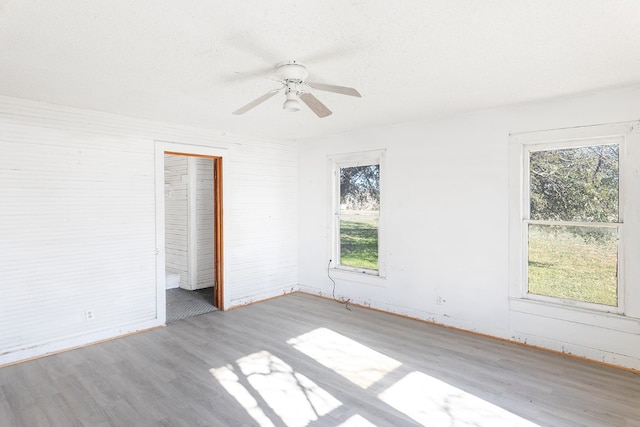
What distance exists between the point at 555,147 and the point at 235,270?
159 inches

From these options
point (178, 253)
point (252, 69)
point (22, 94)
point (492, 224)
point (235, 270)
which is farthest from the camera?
point (178, 253)

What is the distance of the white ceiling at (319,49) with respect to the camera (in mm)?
1827

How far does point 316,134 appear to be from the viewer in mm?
5230

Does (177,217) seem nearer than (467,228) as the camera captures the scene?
No

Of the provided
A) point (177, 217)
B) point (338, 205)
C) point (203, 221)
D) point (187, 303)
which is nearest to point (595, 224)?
point (338, 205)

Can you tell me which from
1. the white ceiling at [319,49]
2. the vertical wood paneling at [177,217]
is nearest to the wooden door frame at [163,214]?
the white ceiling at [319,49]

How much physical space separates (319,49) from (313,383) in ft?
8.08

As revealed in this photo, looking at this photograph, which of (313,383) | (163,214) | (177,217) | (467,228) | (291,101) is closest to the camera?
(291,101)

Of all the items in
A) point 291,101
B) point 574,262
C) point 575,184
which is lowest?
point 574,262

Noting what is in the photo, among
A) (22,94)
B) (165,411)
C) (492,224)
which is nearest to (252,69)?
(22,94)

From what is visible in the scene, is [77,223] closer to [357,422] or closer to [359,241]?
[357,422]

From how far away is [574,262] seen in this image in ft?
11.2

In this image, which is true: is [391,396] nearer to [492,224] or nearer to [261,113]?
[492,224]

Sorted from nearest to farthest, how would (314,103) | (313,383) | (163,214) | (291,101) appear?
(291,101), (314,103), (313,383), (163,214)
